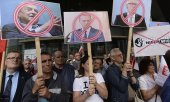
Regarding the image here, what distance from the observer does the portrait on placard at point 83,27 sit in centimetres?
455

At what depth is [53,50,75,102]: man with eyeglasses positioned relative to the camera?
4531mm

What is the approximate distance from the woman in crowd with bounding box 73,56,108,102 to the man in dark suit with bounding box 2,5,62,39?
61 centimetres

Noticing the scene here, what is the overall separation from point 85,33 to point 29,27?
0.76m

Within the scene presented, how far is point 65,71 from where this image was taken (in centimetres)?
485

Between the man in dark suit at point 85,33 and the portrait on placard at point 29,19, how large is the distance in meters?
0.22

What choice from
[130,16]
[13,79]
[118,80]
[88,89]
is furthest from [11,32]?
[130,16]

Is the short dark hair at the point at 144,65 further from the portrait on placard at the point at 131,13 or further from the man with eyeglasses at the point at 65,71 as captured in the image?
the man with eyeglasses at the point at 65,71

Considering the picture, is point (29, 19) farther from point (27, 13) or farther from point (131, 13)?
point (131, 13)

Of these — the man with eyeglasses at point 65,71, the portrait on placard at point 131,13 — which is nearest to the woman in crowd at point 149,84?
the portrait on placard at point 131,13

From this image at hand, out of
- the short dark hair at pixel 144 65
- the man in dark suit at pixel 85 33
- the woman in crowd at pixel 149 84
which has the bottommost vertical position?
the woman in crowd at pixel 149 84

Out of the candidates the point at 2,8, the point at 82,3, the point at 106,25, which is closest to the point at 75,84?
the point at 106,25

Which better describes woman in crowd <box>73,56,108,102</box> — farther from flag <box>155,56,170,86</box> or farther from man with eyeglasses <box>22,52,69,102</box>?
flag <box>155,56,170,86</box>

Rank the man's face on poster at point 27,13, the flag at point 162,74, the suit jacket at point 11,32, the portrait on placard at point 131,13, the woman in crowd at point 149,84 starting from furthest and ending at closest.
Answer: the portrait on placard at point 131,13 < the woman in crowd at point 149,84 < the flag at point 162,74 < the man's face on poster at point 27,13 < the suit jacket at point 11,32

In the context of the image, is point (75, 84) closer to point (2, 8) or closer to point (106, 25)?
point (106, 25)
